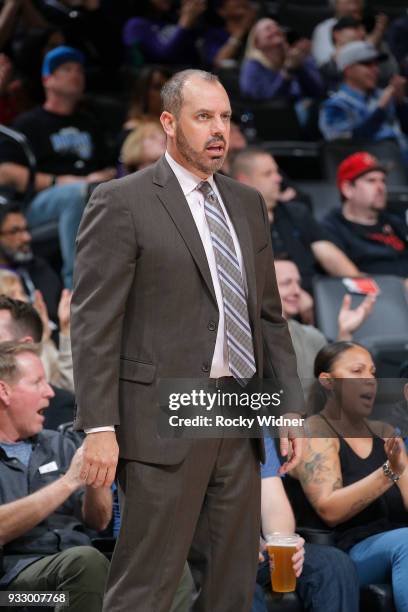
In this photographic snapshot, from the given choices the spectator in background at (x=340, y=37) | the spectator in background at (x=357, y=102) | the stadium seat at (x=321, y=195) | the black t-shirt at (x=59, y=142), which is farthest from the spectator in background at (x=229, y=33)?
the black t-shirt at (x=59, y=142)

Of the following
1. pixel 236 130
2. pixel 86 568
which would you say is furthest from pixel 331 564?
pixel 236 130

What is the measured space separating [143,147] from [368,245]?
1.29m

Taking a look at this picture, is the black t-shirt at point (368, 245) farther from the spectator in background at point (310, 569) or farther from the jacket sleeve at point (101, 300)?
the jacket sleeve at point (101, 300)

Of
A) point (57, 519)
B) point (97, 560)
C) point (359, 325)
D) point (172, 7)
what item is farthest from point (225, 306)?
point (172, 7)

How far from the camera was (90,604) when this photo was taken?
3.24 metres

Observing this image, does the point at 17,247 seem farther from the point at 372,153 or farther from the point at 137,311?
the point at 137,311

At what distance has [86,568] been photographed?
3.23 metres

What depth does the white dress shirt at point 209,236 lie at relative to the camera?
2574 millimetres

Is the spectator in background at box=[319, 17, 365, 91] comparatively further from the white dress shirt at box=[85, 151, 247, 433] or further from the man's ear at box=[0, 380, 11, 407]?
the white dress shirt at box=[85, 151, 247, 433]

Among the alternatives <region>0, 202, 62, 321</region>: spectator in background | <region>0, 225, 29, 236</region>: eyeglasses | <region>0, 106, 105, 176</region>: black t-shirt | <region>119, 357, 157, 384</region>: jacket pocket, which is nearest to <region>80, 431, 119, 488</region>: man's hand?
<region>119, 357, 157, 384</region>: jacket pocket

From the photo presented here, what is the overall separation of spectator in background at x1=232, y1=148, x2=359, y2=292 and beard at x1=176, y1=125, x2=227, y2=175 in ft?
10.3

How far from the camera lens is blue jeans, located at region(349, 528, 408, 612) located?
139 inches

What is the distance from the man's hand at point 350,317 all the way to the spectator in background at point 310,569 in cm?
158

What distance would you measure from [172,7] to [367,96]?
5.47 feet
